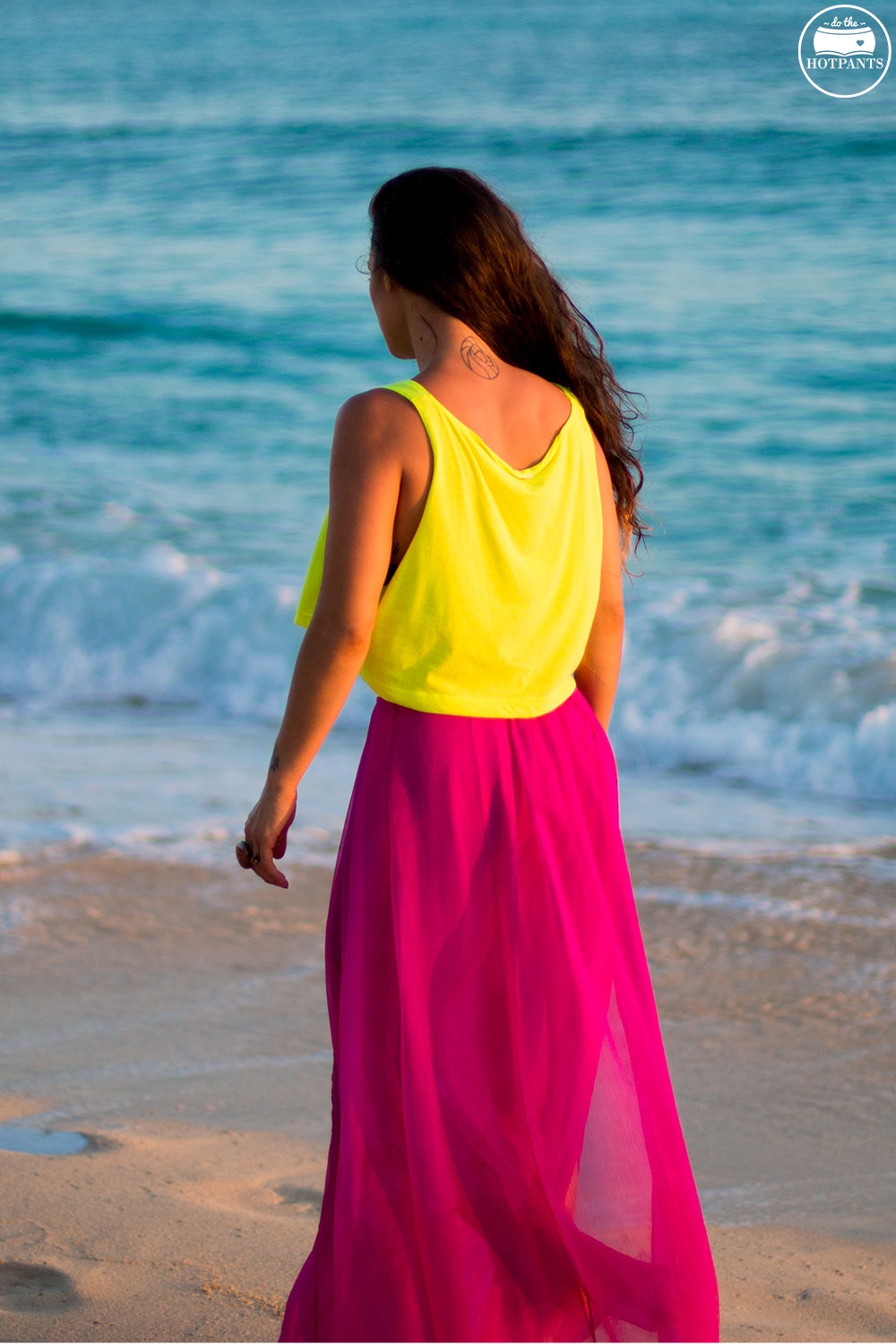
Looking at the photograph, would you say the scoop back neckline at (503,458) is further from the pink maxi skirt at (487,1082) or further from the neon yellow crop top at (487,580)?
the pink maxi skirt at (487,1082)

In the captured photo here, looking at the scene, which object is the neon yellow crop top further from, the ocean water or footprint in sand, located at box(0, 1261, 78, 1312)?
the ocean water

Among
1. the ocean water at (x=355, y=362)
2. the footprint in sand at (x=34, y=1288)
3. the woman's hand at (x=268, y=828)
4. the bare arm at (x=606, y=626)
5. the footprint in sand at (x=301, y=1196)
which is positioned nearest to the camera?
the woman's hand at (x=268, y=828)

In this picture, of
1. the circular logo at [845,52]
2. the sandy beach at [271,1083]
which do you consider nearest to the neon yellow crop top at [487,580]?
the sandy beach at [271,1083]

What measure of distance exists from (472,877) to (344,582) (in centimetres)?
42

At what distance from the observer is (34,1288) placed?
223cm

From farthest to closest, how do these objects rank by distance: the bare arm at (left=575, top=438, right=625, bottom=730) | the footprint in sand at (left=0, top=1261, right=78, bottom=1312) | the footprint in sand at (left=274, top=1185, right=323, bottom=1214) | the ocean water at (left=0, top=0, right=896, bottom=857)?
1. the ocean water at (left=0, top=0, right=896, bottom=857)
2. the footprint in sand at (left=274, top=1185, right=323, bottom=1214)
3. the footprint in sand at (left=0, top=1261, right=78, bottom=1312)
4. the bare arm at (left=575, top=438, right=625, bottom=730)

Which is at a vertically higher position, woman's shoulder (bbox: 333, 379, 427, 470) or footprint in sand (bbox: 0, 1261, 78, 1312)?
woman's shoulder (bbox: 333, 379, 427, 470)

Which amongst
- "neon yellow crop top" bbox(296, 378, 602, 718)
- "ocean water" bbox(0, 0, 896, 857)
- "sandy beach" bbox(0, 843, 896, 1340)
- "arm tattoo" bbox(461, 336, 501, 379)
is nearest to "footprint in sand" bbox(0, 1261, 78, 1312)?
"sandy beach" bbox(0, 843, 896, 1340)

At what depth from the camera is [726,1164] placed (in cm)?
272

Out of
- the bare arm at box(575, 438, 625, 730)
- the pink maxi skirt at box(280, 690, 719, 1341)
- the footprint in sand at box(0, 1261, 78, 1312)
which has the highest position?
the bare arm at box(575, 438, 625, 730)

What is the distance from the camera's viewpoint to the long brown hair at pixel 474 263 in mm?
1752

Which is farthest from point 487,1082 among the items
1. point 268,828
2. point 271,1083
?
point 271,1083

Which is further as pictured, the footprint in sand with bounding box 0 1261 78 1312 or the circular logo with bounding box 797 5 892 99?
the circular logo with bounding box 797 5 892 99

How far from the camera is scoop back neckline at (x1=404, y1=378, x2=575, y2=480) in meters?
1.71
